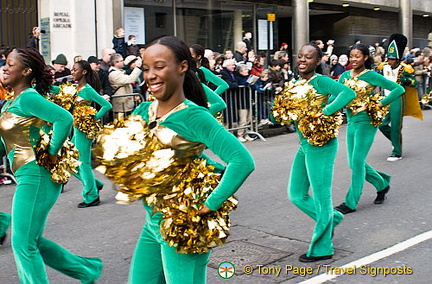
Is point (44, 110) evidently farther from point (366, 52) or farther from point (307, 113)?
point (366, 52)

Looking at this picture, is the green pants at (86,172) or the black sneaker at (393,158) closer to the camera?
the green pants at (86,172)

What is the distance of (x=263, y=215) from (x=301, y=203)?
1.67 metres

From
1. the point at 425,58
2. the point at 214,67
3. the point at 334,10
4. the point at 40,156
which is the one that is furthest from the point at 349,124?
the point at 334,10

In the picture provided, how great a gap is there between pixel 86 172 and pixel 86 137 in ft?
1.50

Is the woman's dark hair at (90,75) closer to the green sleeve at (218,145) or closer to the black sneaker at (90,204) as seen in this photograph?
the black sneaker at (90,204)

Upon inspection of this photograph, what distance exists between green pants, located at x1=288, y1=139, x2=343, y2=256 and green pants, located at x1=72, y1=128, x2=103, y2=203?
10.7 ft

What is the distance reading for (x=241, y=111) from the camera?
1379 cm

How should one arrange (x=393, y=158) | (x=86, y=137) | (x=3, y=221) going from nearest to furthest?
1. (x=3, y=221)
2. (x=86, y=137)
3. (x=393, y=158)

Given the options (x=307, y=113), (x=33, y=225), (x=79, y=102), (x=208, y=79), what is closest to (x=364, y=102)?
(x=307, y=113)

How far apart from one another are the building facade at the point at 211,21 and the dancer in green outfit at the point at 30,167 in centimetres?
1100

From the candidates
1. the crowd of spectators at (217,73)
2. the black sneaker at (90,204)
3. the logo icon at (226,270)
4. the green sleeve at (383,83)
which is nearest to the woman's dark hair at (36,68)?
the logo icon at (226,270)

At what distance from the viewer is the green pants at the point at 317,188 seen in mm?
5602

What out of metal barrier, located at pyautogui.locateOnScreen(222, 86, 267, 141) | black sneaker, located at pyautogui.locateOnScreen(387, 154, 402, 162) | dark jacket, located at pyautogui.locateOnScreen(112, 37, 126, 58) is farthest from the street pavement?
dark jacket, located at pyautogui.locateOnScreen(112, 37, 126, 58)

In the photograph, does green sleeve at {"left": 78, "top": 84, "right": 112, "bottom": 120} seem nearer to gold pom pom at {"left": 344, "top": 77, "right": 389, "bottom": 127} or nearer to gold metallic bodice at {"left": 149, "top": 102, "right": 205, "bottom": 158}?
gold pom pom at {"left": 344, "top": 77, "right": 389, "bottom": 127}
